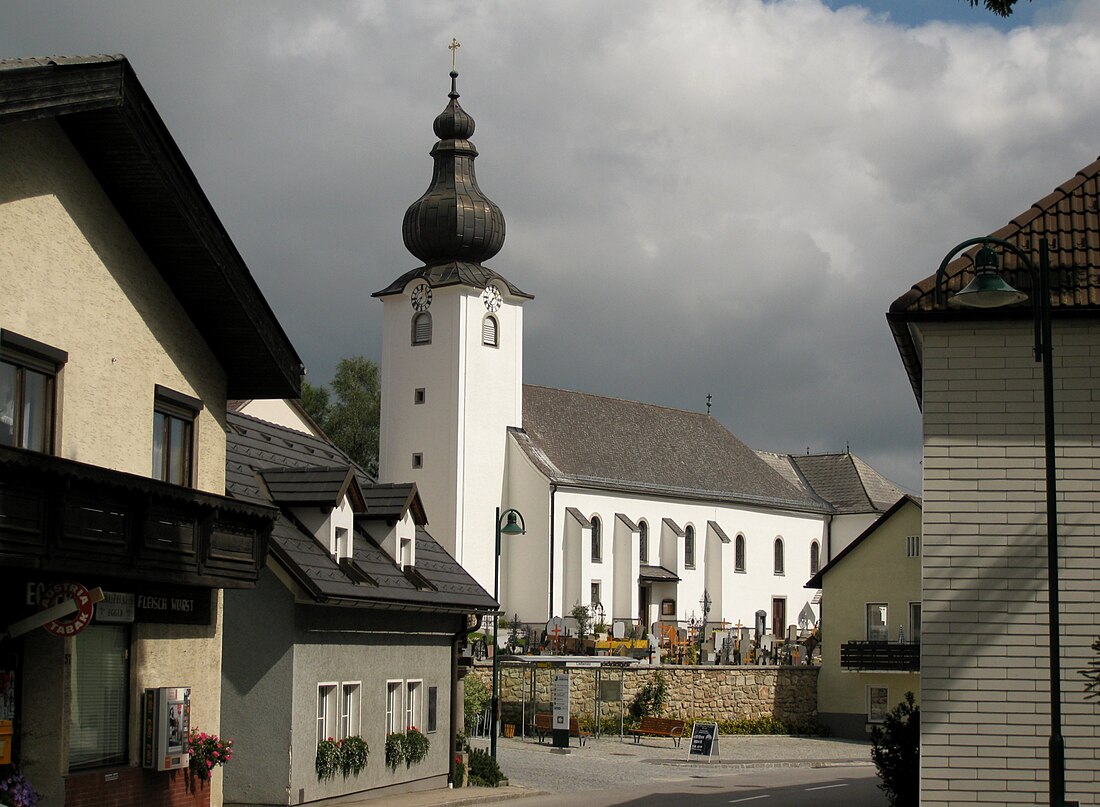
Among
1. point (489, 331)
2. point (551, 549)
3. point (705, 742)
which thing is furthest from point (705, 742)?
point (489, 331)

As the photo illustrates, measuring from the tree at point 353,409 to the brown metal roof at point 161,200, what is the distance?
73654 millimetres

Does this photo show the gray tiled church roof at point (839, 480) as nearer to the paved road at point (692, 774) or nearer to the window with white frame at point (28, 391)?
the paved road at point (692, 774)

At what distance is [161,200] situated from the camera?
1517cm

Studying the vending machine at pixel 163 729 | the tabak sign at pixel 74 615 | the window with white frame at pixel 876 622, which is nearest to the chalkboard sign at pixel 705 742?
the window with white frame at pixel 876 622

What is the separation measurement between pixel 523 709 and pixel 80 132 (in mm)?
29239

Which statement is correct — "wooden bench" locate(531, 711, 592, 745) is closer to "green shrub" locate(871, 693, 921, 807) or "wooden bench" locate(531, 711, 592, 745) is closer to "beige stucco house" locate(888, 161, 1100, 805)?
"green shrub" locate(871, 693, 921, 807)

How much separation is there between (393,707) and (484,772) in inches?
144

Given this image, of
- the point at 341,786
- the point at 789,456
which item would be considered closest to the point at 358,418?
the point at 789,456

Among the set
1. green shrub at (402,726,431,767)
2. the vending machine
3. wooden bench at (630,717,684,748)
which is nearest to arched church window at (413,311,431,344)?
wooden bench at (630,717,684,748)

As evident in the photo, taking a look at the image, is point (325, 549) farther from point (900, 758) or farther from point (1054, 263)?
point (1054, 263)

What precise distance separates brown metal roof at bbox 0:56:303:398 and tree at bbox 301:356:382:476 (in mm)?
73654

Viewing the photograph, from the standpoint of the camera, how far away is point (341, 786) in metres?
22.5

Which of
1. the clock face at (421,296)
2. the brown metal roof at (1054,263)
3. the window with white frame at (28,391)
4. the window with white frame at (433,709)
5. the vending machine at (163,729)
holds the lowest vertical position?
the window with white frame at (433,709)

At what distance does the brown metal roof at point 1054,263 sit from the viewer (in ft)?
53.5
